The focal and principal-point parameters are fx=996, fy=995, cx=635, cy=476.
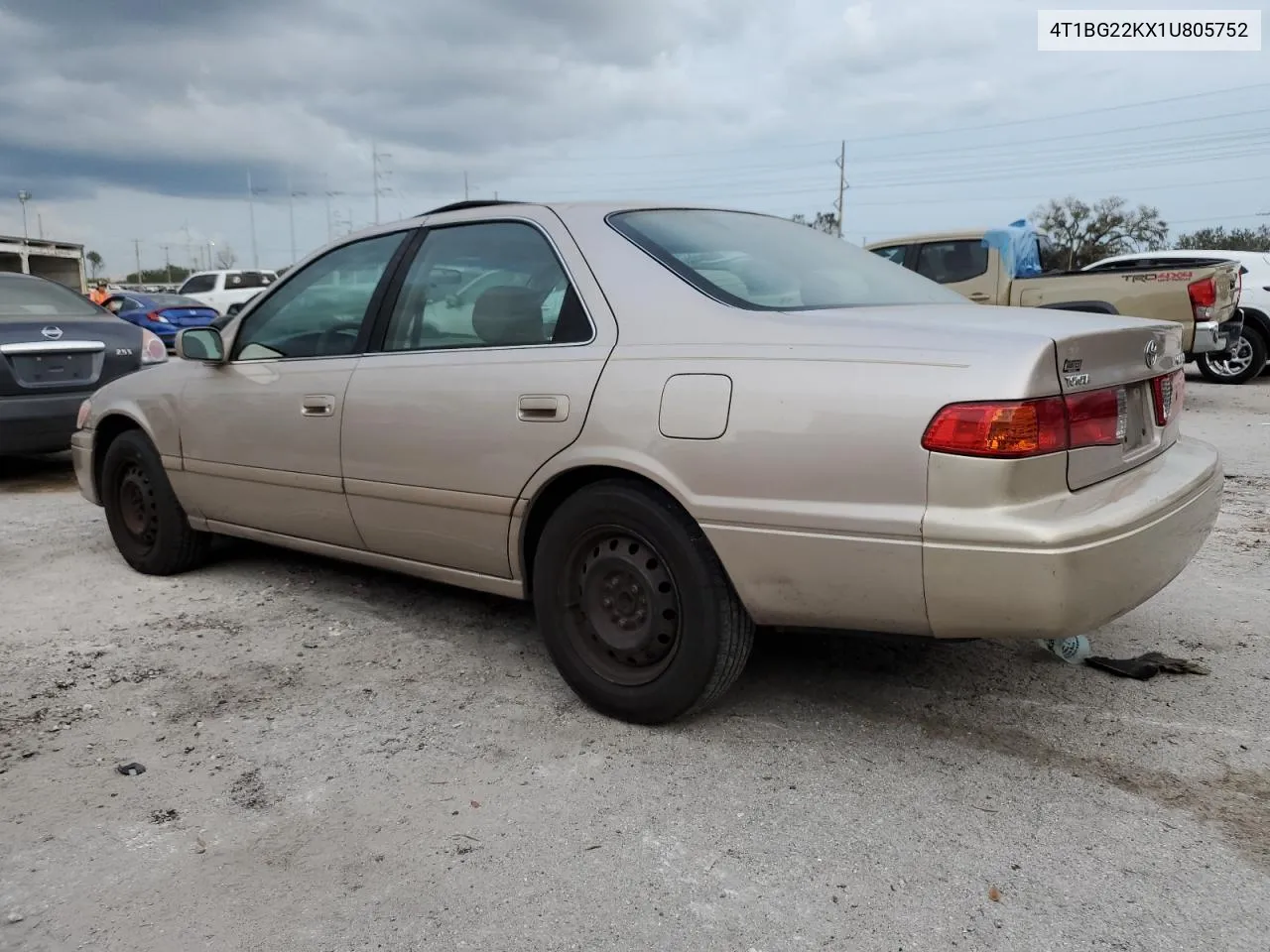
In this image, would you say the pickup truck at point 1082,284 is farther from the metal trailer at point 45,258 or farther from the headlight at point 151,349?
the metal trailer at point 45,258

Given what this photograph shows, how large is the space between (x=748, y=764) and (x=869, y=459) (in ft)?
3.00

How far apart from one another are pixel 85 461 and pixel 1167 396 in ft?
15.1

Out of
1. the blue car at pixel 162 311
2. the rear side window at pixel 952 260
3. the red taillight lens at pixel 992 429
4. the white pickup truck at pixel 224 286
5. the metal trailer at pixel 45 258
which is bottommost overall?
the red taillight lens at pixel 992 429

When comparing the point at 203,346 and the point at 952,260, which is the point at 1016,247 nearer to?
the point at 952,260

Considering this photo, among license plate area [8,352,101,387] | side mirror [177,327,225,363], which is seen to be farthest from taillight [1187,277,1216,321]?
license plate area [8,352,101,387]

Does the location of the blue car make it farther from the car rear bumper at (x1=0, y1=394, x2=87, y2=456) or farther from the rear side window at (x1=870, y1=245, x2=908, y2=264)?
the rear side window at (x1=870, y1=245, x2=908, y2=264)

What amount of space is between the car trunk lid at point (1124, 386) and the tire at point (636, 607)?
94 cm

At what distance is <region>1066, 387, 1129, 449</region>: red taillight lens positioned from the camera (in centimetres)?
237

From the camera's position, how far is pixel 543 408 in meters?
2.93

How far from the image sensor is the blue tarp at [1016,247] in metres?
10.4

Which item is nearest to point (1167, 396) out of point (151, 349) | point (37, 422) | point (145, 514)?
point (145, 514)

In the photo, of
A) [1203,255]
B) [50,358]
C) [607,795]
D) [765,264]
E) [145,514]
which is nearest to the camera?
[607,795]

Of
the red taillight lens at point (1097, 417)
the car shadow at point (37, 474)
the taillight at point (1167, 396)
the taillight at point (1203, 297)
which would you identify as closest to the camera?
the red taillight lens at point (1097, 417)

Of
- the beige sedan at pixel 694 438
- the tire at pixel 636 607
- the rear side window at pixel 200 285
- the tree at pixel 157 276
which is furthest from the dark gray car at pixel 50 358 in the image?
the tree at pixel 157 276
